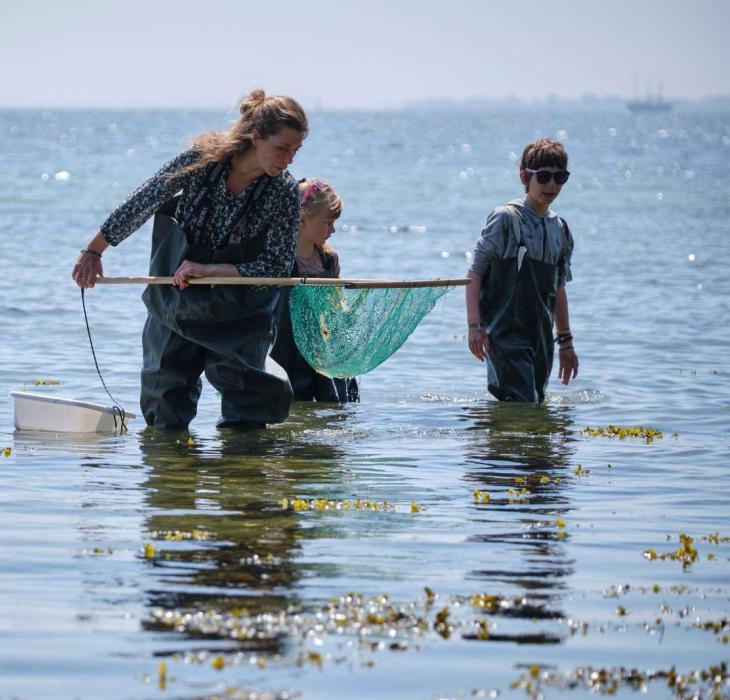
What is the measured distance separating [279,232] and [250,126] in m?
0.62

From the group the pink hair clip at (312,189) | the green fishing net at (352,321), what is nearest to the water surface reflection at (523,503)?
the green fishing net at (352,321)

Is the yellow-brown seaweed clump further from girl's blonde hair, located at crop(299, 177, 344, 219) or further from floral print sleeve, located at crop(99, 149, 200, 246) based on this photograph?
floral print sleeve, located at crop(99, 149, 200, 246)

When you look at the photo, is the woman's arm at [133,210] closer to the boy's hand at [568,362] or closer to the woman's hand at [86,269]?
the woman's hand at [86,269]

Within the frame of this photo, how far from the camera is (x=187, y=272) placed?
7.59 meters

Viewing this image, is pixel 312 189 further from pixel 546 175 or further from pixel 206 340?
pixel 206 340

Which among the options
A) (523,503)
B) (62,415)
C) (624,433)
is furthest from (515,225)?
(62,415)

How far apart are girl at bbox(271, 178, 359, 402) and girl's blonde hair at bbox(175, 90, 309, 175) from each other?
110cm

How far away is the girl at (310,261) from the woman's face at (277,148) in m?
1.18

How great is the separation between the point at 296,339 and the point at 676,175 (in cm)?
5051

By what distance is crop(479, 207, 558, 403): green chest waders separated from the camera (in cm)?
909

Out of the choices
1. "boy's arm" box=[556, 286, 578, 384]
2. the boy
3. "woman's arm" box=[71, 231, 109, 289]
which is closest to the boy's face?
the boy

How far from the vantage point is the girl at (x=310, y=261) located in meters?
9.12

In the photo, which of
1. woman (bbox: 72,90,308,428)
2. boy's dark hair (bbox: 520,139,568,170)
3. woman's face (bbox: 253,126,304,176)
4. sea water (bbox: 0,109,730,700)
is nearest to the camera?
sea water (bbox: 0,109,730,700)

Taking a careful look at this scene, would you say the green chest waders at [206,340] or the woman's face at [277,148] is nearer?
the woman's face at [277,148]
